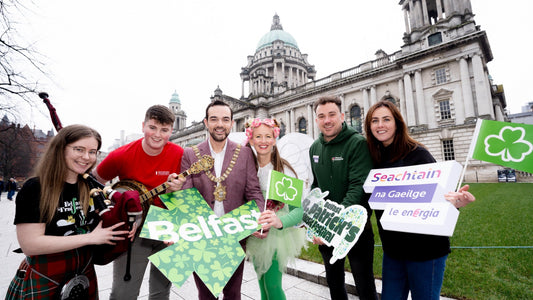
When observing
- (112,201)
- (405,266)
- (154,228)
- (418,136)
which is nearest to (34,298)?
(112,201)

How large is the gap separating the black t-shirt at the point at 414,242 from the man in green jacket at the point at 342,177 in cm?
35

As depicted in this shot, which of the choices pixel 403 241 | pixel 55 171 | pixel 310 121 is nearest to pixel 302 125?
pixel 310 121

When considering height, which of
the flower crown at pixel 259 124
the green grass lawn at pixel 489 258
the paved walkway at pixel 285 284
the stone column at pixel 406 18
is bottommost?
the paved walkway at pixel 285 284

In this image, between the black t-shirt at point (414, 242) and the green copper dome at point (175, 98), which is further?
the green copper dome at point (175, 98)

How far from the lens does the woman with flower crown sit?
255 centimetres

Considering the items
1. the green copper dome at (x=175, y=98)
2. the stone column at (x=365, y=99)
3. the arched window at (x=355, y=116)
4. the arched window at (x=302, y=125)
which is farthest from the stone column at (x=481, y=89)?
the green copper dome at (x=175, y=98)

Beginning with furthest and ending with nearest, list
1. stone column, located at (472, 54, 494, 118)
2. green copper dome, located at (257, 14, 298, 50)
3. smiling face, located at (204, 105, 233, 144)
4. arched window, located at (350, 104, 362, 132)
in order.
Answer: green copper dome, located at (257, 14, 298, 50) < arched window, located at (350, 104, 362, 132) < stone column, located at (472, 54, 494, 118) < smiling face, located at (204, 105, 233, 144)

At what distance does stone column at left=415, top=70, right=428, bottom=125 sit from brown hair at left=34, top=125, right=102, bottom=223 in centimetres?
2797

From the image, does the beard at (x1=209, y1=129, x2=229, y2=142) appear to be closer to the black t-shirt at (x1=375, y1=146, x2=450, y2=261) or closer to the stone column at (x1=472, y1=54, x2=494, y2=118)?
the black t-shirt at (x1=375, y1=146, x2=450, y2=261)

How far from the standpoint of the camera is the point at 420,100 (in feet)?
78.0

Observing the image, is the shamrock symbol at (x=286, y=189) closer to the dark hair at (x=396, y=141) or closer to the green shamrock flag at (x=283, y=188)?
the green shamrock flag at (x=283, y=188)

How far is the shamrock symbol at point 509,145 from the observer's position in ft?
6.14

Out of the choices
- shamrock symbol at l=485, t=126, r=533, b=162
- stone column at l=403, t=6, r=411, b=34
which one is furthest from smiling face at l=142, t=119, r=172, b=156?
stone column at l=403, t=6, r=411, b=34

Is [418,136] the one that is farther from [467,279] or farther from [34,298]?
[34,298]
